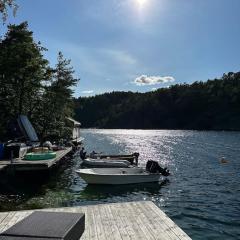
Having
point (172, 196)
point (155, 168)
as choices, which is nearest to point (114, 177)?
point (155, 168)

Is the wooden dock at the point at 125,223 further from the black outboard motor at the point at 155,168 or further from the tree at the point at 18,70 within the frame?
the tree at the point at 18,70

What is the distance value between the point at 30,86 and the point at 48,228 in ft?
130

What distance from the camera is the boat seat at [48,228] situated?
258 inches

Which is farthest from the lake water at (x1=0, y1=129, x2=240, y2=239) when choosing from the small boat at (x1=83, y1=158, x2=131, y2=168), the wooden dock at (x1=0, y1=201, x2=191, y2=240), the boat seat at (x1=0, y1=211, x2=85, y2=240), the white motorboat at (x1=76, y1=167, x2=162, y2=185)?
the boat seat at (x1=0, y1=211, x2=85, y2=240)

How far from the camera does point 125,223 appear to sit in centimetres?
1215

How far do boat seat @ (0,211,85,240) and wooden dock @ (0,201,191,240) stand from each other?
3242 millimetres

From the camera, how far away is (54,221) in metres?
7.19

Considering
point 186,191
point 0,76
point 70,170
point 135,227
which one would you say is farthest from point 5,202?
point 0,76

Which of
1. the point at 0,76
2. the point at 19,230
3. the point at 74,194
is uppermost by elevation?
the point at 0,76

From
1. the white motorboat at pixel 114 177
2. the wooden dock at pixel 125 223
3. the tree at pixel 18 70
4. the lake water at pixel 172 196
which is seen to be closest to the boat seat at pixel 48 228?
the wooden dock at pixel 125 223

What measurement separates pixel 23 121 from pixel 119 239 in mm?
30080

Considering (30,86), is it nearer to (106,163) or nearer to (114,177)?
(106,163)

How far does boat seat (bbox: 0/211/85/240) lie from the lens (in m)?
6.54

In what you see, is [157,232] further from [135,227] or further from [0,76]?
[0,76]
